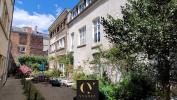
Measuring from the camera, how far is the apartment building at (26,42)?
52.7m

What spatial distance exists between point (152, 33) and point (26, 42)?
50.9 metres

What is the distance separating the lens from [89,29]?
23047 millimetres

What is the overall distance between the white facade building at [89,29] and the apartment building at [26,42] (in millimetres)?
26479

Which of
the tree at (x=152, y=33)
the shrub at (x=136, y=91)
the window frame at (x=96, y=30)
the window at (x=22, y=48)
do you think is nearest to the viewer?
the tree at (x=152, y=33)

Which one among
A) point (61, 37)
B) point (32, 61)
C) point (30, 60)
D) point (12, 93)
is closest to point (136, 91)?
point (12, 93)

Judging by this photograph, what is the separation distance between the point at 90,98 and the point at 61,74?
22225 millimetres

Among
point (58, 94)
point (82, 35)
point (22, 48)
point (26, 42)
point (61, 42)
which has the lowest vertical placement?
point (58, 94)

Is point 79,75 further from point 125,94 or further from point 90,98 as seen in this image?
point 90,98

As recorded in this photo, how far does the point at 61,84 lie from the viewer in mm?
23672

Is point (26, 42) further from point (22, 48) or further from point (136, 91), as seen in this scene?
point (136, 91)

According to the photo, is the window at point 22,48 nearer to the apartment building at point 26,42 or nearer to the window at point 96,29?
the apartment building at point 26,42

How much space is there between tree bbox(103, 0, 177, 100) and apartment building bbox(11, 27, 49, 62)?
4603 cm

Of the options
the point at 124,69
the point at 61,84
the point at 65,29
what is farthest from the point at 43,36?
the point at 124,69

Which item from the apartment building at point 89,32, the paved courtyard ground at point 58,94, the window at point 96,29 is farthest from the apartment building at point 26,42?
the paved courtyard ground at point 58,94
